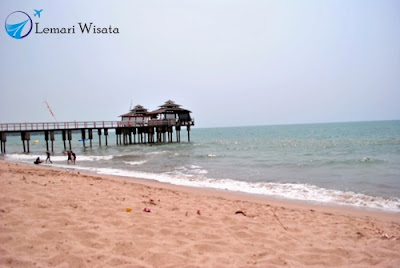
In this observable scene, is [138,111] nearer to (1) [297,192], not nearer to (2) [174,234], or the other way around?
(1) [297,192]

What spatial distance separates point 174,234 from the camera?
463cm

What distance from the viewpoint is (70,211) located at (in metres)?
5.24

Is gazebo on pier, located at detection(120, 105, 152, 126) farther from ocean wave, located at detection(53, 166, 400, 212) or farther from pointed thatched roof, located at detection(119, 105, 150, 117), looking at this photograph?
ocean wave, located at detection(53, 166, 400, 212)

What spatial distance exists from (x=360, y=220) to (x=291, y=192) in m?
3.80

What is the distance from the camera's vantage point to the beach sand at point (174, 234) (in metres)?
3.65

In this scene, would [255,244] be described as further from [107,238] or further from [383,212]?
[383,212]

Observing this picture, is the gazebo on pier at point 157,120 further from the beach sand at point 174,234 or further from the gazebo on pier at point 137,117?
the beach sand at point 174,234

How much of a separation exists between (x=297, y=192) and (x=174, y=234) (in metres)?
6.60

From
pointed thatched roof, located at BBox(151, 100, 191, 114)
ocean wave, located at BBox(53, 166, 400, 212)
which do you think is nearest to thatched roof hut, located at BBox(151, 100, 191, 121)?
pointed thatched roof, located at BBox(151, 100, 191, 114)

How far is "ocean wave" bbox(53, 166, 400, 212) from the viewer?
27.2 ft

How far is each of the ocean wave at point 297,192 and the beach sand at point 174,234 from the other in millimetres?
1445

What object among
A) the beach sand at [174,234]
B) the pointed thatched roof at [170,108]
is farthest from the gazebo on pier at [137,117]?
the beach sand at [174,234]

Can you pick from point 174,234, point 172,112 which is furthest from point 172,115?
point 174,234

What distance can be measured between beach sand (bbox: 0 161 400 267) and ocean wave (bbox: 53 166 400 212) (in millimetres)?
1445
